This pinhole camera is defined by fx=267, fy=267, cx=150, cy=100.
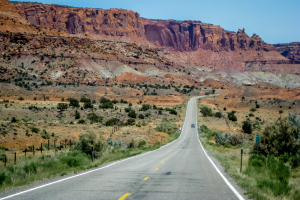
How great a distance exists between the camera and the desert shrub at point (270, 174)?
347 inches

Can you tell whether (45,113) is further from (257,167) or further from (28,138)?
(257,167)

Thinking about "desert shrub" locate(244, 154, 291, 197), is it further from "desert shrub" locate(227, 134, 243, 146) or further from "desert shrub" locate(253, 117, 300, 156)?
"desert shrub" locate(227, 134, 243, 146)

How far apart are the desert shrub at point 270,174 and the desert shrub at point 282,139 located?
4080 millimetres

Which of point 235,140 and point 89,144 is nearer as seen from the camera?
point 89,144

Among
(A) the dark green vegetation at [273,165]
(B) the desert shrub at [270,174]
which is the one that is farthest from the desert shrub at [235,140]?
(B) the desert shrub at [270,174]

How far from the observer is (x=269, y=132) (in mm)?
19453

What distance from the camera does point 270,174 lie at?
1245 cm

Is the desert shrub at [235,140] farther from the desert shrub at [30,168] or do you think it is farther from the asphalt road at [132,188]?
the desert shrub at [30,168]

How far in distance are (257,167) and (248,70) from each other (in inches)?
7838

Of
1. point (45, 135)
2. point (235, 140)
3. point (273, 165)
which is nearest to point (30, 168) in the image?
point (273, 165)

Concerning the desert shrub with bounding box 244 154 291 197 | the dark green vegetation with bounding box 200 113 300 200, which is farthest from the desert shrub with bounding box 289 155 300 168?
the desert shrub with bounding box 244 154 291 197

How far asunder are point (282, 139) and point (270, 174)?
760 centimetres

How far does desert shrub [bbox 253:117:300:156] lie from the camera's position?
18625 mm

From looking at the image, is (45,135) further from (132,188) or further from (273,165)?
(132,188)
